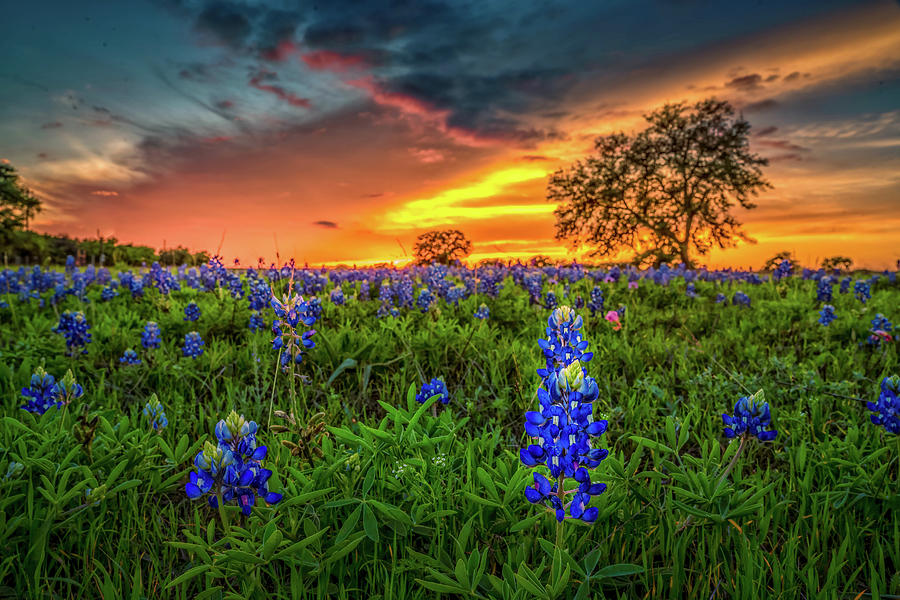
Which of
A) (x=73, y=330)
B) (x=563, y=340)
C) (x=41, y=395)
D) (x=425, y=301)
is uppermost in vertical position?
(x=563, y=340)

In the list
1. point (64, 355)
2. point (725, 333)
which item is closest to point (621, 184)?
point (725, 333)

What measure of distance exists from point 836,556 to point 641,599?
922 mm

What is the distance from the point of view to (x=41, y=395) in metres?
3.31

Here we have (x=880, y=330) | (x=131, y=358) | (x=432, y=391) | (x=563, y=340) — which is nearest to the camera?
(x=563, y=340)

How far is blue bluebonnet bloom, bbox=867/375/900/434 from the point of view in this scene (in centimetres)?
274

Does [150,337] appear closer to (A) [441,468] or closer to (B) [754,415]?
(A) [441,468]

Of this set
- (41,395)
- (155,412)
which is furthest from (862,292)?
(41,395)

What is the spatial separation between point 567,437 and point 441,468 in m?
1.06

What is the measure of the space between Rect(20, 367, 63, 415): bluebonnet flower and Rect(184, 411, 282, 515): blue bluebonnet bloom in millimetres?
2091

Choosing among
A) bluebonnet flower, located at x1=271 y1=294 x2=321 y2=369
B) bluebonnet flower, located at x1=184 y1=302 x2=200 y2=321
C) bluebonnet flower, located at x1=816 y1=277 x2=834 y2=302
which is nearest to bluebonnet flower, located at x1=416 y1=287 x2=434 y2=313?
bluebonnet flower, located at x1=184 y1=302 x2=200 y2=321

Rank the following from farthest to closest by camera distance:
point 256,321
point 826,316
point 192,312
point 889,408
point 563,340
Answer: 1. point 826,316
2. point 192,312
3. point 256,321
4. point 889,408
5. point 563,340

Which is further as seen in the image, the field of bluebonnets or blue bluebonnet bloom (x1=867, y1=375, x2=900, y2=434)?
blue bluebonnet bloom (x1=867, y1=375, x2=900, y2=434)

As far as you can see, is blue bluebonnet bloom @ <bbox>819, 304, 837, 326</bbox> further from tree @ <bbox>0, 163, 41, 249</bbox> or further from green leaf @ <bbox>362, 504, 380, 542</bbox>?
tree @ <bbox>0, 163, 41, 249</bbox>

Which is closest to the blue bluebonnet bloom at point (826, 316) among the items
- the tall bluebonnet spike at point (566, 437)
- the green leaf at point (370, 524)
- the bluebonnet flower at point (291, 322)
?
the tall bluebonnet spike at point (566, 437)
